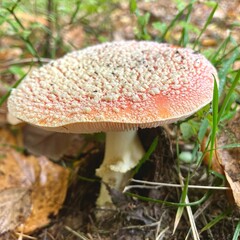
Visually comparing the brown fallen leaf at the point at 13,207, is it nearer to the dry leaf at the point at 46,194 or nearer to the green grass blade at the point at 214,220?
the dry leaf at the point at 46,194

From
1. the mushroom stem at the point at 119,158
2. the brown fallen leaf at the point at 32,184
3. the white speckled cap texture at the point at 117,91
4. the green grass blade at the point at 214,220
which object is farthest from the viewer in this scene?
the brown fallen leaf at the point at 32,184

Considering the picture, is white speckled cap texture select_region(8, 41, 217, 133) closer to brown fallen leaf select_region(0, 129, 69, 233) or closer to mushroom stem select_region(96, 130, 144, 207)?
mushroom stem select_region(96, 130, 144, 207)

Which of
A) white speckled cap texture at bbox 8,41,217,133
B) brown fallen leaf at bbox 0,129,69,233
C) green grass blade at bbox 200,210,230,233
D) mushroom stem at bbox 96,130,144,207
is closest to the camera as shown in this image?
white speckled cap texture at bbox 8,41,217,133

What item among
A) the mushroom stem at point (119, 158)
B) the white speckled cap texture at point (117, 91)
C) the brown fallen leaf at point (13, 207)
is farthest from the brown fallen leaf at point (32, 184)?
the white speckled cap texture at point (117, 91)

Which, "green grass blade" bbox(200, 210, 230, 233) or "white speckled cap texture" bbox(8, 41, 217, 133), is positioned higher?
"white speckled cap texture" bbox(8, 41, 217, 133)

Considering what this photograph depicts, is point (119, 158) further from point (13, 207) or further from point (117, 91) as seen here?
point (13, 207)

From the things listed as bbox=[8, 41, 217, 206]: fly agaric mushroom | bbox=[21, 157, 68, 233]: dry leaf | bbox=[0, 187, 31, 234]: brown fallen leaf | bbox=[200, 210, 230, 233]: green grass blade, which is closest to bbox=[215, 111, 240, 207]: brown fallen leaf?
bbox=[200, 210, 230, 233]: green grass blade

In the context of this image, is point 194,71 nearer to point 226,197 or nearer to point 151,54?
point 151,54
